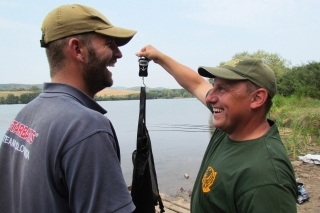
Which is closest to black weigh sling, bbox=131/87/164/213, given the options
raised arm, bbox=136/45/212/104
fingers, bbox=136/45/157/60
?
fingers, bbox=136/45/157/60

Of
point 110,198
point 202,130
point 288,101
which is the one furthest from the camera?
point 202,130

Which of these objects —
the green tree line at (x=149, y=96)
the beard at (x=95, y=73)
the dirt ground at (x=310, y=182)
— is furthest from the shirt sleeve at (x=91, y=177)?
the dirt ground at (x=310, y=182)

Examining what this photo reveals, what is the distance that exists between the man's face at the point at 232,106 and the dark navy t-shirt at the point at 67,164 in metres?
0.97

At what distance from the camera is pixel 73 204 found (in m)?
A: 1.17

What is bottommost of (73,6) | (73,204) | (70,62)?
(73,204)

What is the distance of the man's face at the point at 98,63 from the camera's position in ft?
4.80

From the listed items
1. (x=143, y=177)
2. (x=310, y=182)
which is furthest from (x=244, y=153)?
(x=310, y=182)

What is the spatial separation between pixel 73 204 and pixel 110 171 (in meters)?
0.20

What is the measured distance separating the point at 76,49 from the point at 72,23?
127 millimetres

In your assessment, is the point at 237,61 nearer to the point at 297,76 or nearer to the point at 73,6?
the point at 73,6

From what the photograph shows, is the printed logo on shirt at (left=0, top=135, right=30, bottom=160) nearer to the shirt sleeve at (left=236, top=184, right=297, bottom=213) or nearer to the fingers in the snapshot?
the shirt sleeve at (left=236, top=184, right=297, bottom=213)

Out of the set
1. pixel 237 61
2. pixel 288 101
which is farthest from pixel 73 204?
pixel 288 101

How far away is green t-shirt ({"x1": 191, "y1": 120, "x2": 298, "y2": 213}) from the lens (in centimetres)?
151

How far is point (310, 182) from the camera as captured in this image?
22.8ft
